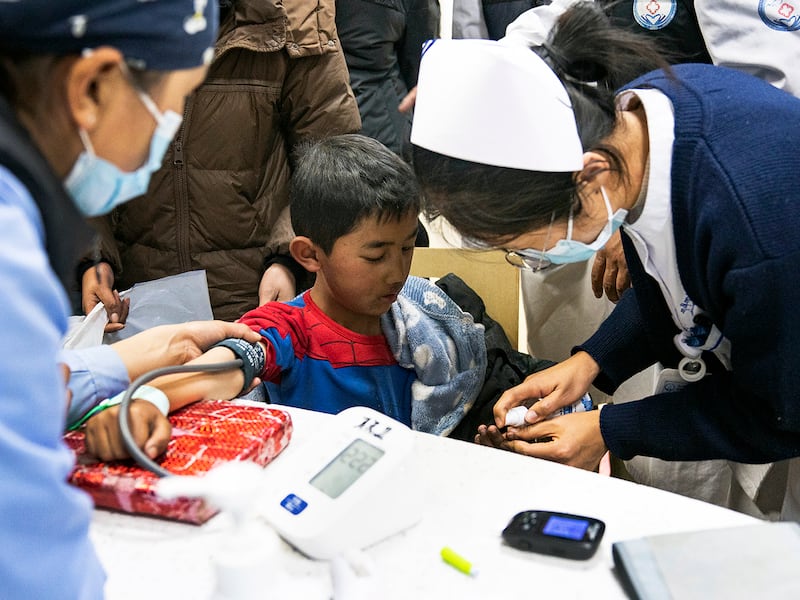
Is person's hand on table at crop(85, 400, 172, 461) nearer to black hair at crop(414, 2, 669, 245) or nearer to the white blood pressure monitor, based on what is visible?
the white blood pressure monitor

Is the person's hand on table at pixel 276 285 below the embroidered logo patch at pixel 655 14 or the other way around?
below

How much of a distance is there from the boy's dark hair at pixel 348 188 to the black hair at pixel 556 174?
392 millimetres

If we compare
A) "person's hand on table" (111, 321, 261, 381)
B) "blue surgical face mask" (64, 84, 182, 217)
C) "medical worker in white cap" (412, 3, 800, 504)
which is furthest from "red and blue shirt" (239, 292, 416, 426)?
"blue surgical face mask" (64, 84, 182, 217)

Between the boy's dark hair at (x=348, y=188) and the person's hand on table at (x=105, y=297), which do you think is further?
the person's hand on table at (x=105, y=297)

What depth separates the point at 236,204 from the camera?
1.82 m

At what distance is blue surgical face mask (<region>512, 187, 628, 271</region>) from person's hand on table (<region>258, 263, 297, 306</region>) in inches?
33.9

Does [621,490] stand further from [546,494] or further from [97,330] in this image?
[97,330]

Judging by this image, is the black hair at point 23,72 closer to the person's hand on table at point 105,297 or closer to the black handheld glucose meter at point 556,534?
the black handheld glucose meter at point 556,534

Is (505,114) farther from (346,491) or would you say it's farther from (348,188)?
(348,188)

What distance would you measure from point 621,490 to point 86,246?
68cm

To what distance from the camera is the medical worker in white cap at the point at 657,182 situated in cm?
89

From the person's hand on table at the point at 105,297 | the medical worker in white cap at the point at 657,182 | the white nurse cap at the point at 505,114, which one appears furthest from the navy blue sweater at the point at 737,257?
the person's hand on table at the point at 105,297

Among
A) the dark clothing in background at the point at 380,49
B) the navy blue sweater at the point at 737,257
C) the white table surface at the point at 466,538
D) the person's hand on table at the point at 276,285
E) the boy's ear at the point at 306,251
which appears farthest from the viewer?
the dark clothing in background at the point at 380,49

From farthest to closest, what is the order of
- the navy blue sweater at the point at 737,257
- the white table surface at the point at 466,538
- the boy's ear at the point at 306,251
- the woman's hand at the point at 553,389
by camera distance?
the boy's ear at the point at 306,251 → the woman's hand at the point at 553,389 → the navy blue sweater at the point at 737,257 → the white table surface at the point at 466,538
